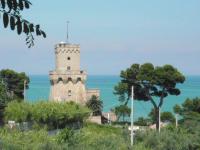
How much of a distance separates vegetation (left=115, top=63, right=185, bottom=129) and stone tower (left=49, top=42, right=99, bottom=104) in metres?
11.0

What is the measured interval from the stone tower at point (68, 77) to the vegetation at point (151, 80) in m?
11.0

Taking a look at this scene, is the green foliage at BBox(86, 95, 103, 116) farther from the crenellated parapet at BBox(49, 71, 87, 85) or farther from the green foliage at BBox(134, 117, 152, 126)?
the green foliage at BBox(134, 117, 152, 126)

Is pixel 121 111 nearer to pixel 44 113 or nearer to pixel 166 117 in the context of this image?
pixel 166 117

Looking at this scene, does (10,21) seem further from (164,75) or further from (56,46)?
(56,46)

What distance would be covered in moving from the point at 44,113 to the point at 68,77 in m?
19.1

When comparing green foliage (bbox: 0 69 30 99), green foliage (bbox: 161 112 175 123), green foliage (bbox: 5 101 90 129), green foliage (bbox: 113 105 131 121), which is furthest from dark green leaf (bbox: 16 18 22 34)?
green foliage (bbox: 113 105 131 121)

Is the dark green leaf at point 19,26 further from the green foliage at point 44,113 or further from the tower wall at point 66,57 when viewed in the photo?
the tower wall at point 66,57

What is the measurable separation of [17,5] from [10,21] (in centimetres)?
9

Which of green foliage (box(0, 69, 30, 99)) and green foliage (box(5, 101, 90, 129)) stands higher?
green foliage (box(0, 69, 30, 99))

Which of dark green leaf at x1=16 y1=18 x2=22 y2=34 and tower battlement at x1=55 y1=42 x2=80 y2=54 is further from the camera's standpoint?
tower battlement at x1=55 y1=42 x2=80 y2=54

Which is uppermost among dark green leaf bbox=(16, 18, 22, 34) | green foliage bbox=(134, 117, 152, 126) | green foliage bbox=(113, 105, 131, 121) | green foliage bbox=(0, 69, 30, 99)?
dark green leaf bbox=(16, 18, 22, 34)

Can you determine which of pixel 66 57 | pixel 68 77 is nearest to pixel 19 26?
pixel 68 77

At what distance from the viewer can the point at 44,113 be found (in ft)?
98.8

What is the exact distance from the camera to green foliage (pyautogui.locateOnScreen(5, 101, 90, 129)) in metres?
30.0
